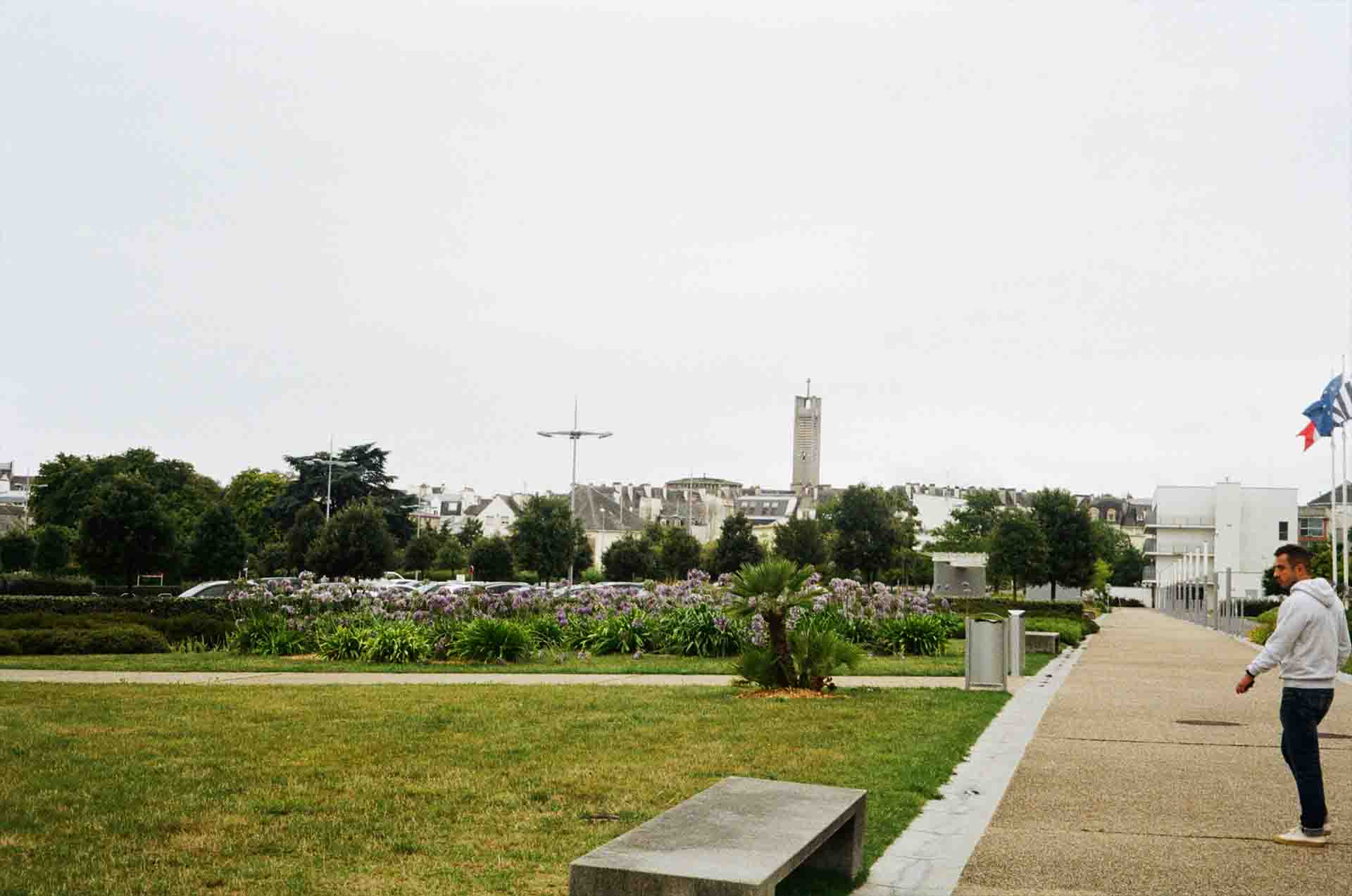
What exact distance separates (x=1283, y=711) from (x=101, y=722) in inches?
369

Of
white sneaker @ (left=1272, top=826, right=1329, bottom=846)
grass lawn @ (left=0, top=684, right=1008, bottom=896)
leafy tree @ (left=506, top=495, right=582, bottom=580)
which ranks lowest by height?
grass lawn @ (left=0, top=684, right=1008, bottom=896)

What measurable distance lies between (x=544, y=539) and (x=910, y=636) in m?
42.7

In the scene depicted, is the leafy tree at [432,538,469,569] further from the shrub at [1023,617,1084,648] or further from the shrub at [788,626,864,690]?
the shrub at [788,626,864,690]

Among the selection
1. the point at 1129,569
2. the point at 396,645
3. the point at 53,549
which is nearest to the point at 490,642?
the point at 396,645

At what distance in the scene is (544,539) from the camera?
6594 cm

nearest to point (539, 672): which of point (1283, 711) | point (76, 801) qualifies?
point (76, 801)

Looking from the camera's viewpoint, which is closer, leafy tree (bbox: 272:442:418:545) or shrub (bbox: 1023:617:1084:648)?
shrub (bbox: 1023:617:1084:648)

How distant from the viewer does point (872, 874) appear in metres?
6.53

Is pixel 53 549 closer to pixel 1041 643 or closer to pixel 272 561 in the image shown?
pixel 272 561

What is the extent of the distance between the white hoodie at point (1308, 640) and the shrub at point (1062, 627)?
23.4m

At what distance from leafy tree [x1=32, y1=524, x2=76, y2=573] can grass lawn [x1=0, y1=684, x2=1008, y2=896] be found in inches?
2165

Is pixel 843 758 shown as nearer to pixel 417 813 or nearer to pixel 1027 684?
pixel 417 813

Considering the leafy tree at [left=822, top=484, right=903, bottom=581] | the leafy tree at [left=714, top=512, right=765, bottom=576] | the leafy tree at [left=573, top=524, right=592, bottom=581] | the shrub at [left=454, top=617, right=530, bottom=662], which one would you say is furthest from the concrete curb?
the leafy tree at [left=822, top=484, right=903, bottom=581]

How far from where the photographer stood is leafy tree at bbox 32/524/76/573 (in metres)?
65.7
